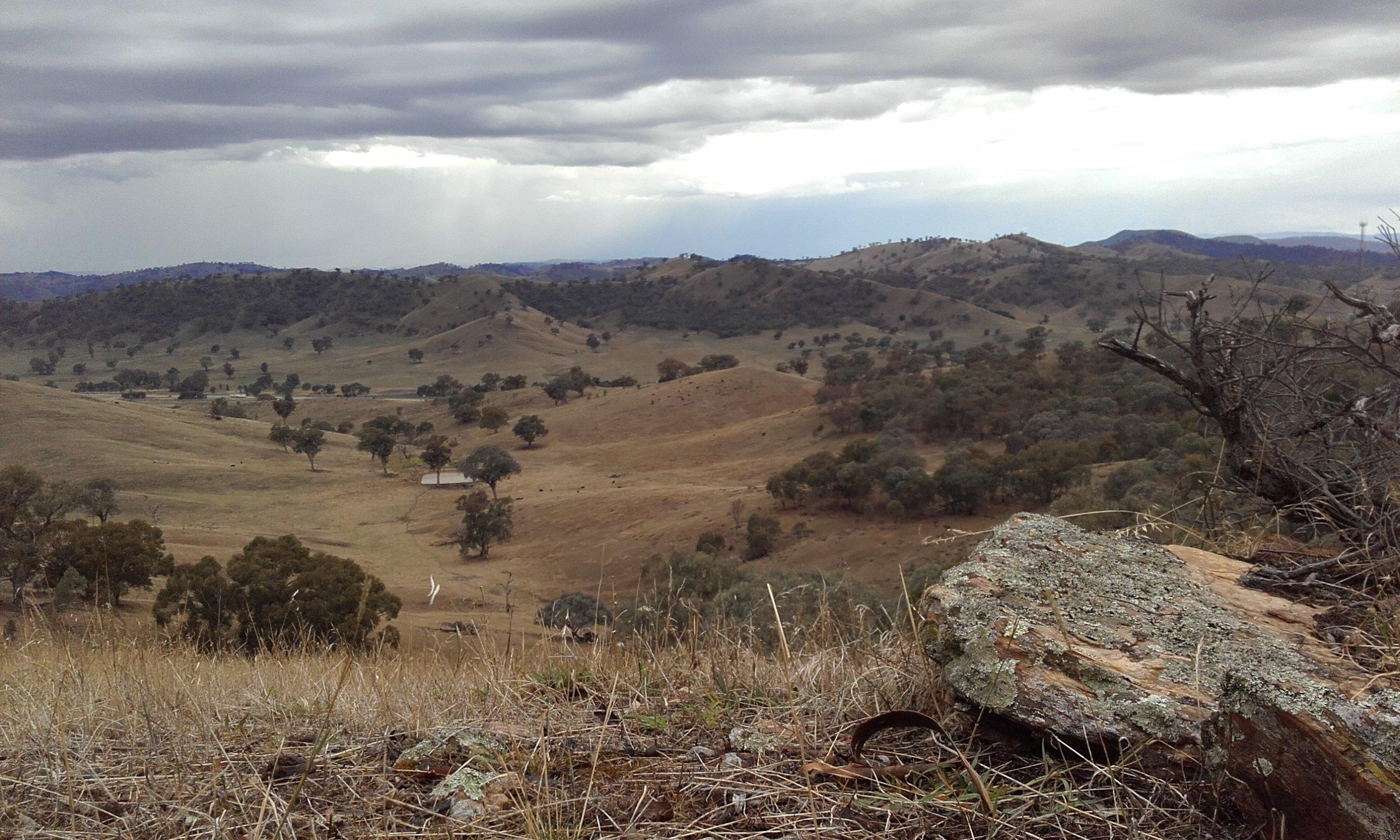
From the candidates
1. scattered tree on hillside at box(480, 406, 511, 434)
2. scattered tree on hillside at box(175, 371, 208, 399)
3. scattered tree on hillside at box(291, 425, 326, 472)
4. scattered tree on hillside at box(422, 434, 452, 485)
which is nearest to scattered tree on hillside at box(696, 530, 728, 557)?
scattered tree on hillside at box(422, 434, 452, 485)

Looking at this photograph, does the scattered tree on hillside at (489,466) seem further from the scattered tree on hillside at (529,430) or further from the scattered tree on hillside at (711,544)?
the scattered tree on hillside at (711,544)

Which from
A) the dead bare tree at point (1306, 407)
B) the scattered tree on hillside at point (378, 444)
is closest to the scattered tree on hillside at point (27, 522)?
the dead bare tree at point (1306, 407)

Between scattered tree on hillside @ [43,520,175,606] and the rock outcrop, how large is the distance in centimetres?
1989

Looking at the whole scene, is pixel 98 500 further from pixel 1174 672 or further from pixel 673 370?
pixel 673 370

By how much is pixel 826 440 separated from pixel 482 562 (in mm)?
19867

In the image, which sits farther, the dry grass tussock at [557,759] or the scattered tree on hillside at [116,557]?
the scattered tree on hillside at [116,557]

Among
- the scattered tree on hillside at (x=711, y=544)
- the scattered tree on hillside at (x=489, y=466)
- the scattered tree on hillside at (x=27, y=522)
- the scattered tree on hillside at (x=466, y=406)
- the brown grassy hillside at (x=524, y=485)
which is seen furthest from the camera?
the scattered tree on hillside at (x=466, y=406)

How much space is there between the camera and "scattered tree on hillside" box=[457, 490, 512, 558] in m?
32.2

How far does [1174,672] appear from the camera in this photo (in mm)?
2410

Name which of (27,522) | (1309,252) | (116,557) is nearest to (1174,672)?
(116,557)

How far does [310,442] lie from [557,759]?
48.8 meters

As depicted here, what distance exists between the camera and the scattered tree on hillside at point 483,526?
32.2 m

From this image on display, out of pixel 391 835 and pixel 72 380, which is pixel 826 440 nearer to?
pixel 391 835

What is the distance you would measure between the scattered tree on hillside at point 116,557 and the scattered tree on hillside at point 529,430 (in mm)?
32390
